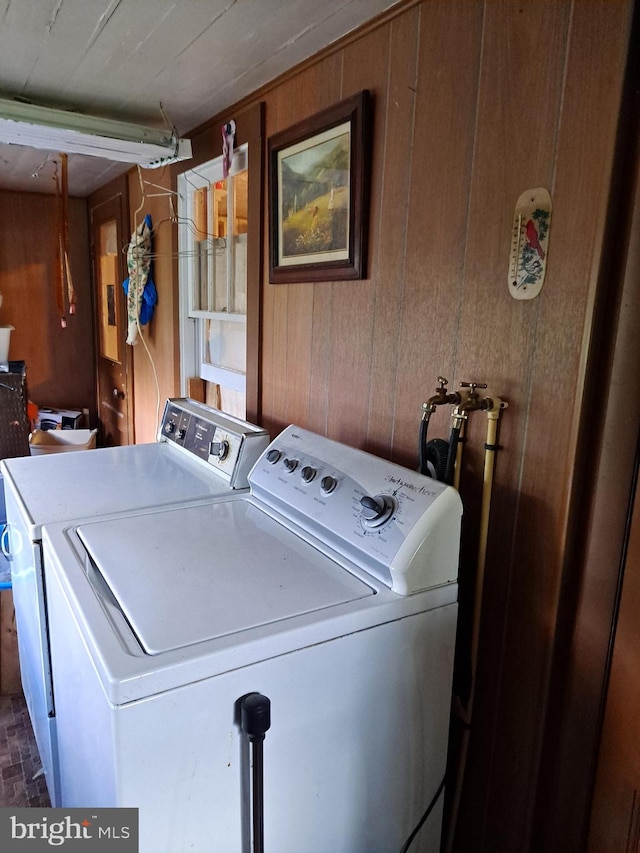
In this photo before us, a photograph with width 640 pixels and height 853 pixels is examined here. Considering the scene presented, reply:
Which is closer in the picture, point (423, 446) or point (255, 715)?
point (255, 715)

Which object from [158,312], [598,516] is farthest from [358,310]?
[158,312]

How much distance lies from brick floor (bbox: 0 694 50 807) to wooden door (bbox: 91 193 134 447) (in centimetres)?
171

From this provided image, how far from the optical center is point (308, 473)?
133 cm

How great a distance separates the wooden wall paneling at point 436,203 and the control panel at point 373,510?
0.22 m

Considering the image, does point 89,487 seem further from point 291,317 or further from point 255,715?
point 255,715

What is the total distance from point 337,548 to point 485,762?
599 mm

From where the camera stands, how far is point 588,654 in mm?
1070

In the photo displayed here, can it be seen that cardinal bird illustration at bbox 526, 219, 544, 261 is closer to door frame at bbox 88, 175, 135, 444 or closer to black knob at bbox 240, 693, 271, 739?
black knob at bbox 240, 693, 271, 739

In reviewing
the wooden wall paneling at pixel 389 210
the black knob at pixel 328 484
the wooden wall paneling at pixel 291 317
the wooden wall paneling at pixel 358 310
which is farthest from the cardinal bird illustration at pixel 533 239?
the wooden wall paneling at pixel 291 317

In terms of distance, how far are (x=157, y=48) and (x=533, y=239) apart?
121 cm

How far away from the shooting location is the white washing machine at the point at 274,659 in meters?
0.83

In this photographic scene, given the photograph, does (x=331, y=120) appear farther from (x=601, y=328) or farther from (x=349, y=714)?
(x=349, y=714)

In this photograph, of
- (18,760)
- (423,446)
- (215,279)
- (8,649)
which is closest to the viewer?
(423,446)
